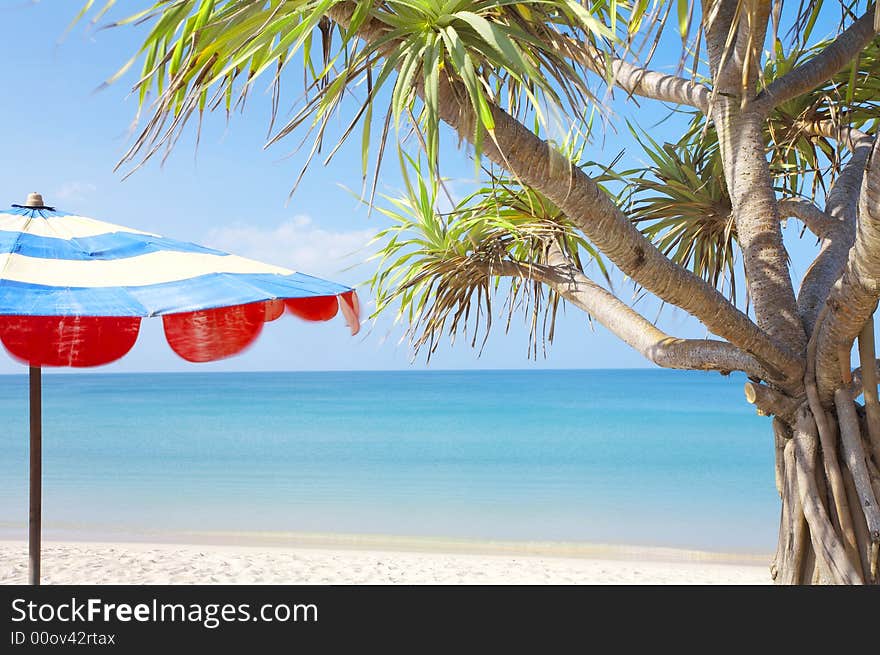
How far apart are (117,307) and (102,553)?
5083mm

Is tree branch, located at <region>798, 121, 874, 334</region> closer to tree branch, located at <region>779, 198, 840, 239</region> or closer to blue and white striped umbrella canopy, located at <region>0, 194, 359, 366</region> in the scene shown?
tree branch, located at <region>779, 198, 840, 239</region>

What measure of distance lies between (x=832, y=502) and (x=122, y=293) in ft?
8.25

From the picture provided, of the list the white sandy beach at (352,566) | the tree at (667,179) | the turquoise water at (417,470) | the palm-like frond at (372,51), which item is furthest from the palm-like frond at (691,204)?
the turquoise water at (417,470)

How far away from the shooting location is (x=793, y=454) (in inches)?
103

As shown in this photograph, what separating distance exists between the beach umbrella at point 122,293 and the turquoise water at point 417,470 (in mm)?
6142

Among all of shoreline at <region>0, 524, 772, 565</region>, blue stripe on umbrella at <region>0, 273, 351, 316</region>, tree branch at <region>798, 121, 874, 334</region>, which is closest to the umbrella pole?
blue stripe on umbrella at <region>0, 273, 351, 316</region>

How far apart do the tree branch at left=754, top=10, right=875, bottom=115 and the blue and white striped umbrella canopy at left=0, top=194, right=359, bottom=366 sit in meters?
1.77

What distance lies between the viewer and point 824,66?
2.59 meters

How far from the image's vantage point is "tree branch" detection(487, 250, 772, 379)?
251 centimetres

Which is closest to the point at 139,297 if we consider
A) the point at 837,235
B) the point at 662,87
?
the point at 662,87

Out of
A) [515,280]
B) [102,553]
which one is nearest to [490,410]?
[102,553]

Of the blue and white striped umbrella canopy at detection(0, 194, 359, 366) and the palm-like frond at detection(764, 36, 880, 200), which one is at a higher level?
the palm-like frond at detection(764, 36, 880, 200)

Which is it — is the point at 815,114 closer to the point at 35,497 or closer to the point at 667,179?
the point at 667,179

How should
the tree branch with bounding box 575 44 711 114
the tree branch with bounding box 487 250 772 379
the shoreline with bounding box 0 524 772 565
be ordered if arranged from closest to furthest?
the tree branch with bounding box 487 250 772 379, the tree branch with bounding box 575 44 711 114, the shoreline with bounding box 0 524 772 565
